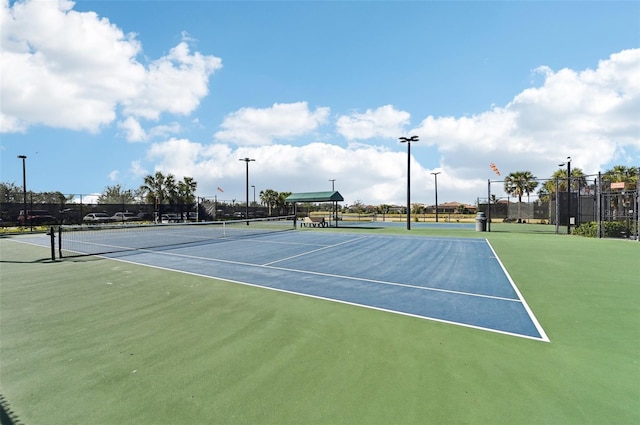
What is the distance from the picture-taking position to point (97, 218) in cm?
3747

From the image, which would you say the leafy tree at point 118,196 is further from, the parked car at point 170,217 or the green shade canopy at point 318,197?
the green shade canopy at point 318,197

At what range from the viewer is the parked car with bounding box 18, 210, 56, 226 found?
31.7 m

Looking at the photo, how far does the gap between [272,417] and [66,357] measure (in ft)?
11.0

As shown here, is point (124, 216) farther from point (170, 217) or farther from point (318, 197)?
point (318, 197)

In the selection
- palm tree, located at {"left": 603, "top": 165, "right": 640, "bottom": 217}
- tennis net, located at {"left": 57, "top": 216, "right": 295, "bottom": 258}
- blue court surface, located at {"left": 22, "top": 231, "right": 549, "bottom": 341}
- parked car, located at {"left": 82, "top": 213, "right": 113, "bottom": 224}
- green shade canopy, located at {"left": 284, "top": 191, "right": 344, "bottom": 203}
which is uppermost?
palm tree, located at {"left": 603, "top": 165, "right": 640, "bottom": 217}

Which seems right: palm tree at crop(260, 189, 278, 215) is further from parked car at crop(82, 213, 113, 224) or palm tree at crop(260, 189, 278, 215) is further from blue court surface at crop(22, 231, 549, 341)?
blue court surface at crop(22, 231, 549, 341)

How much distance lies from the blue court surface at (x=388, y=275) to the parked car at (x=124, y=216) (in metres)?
29.2

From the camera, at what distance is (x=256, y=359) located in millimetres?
4105

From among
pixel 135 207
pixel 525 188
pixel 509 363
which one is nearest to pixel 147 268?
pixel 509 363

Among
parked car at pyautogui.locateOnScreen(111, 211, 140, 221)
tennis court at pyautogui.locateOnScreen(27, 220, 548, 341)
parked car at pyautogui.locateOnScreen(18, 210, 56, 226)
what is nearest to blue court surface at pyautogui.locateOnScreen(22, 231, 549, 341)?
tennis court at pyautogui.locateOnScreen(27, 220, 548, 341)

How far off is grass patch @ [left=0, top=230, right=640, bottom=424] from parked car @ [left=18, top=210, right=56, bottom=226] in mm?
34173

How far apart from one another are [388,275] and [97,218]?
4126cm

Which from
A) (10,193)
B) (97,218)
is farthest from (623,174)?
(10,193)

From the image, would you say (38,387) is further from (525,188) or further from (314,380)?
(525,188)
